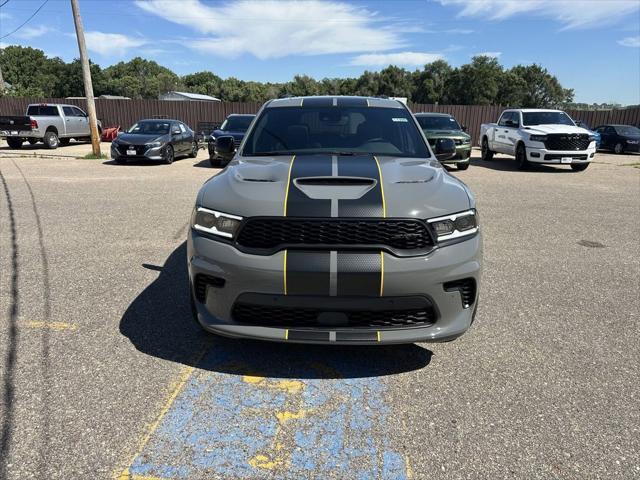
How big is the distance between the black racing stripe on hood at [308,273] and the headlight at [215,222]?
0.42m

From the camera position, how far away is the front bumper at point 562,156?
14.0 metres

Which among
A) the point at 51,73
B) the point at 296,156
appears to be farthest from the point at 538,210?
the point at 51,73

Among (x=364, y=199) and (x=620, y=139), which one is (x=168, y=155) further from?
(x=620, y=139)

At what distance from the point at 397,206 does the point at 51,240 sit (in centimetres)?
507

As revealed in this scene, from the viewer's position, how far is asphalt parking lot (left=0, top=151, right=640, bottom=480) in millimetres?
2246

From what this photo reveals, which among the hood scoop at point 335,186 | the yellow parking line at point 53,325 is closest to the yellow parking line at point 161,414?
the yellow parking line at point 53,325

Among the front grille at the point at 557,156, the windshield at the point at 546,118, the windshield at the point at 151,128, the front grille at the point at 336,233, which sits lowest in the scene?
the front grille at the point at 557,156

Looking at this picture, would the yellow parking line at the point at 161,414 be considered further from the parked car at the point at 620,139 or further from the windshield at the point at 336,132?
the parked car at the point at 620,139

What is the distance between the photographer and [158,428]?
96.3 inches

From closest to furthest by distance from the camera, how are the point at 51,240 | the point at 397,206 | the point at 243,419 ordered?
the point at 243,419 → the point at 397,206 → the point at 51,240

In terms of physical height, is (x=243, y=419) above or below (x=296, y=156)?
below

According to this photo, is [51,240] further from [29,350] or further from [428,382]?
[428,382]

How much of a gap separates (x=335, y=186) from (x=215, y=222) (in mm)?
783

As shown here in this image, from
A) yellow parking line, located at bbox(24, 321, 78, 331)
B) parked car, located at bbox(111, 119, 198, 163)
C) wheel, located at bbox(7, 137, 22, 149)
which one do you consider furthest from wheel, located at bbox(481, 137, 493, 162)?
wheel, located at bbox(7, 137, 22, 149)
